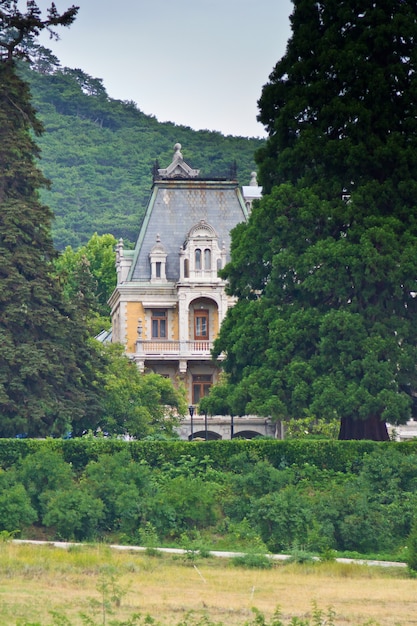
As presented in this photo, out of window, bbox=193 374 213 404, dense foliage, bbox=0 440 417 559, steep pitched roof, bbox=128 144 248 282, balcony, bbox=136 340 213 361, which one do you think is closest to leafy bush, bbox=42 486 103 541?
dense foliage, bbox=0 440 417 559

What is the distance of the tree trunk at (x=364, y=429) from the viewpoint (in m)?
51.8

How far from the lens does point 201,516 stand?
44.7 metres

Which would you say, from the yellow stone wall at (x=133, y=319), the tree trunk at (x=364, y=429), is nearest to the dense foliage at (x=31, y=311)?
the tree trunk at (x=364, y=429)

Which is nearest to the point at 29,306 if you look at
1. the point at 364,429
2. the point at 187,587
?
the point at 364,429

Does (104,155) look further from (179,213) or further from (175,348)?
(175,348)

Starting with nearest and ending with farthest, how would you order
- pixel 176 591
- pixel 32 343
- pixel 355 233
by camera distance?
pixel 176 591
pixel 355 233
pixel 32 343

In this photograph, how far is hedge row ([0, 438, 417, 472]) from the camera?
4894 cm

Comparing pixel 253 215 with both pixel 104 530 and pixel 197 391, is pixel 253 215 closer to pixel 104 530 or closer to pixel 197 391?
pixel 104 530

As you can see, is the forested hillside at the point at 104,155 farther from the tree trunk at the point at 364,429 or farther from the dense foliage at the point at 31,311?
the tree trunk at the point at 364,429

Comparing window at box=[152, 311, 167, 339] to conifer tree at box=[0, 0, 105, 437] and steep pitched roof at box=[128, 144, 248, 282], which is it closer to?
steep pitched roof at box=[128, 144, 248, 282]

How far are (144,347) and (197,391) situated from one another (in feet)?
12.6

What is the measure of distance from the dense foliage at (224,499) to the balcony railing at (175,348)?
111 feet

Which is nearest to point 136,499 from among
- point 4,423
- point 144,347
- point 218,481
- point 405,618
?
point 218,481

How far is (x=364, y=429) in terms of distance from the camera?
52.0 meters
